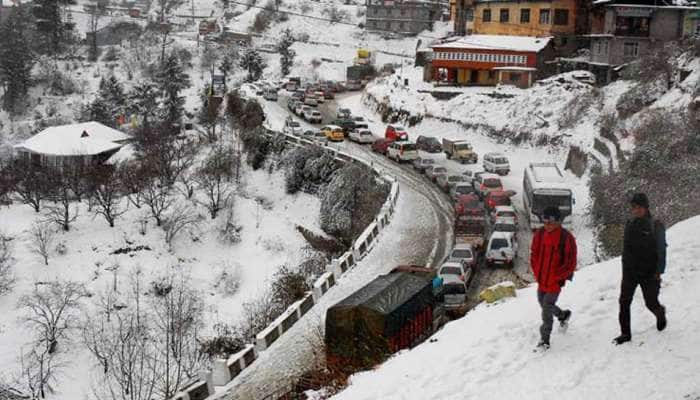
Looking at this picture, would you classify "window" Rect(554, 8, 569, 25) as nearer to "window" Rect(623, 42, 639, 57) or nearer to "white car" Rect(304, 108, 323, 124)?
"window" Rect(623, 42, 639, 57)

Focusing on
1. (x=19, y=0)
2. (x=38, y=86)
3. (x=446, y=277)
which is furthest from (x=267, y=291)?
(x=19, y=0)

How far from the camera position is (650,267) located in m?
9.18

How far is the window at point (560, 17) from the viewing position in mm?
57688

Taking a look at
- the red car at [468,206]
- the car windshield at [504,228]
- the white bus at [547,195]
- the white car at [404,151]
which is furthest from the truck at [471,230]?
the white car at [404,151]

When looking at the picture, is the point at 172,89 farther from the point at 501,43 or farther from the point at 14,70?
the point at 501,43

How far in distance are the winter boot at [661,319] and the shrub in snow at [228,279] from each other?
2984 centimetres

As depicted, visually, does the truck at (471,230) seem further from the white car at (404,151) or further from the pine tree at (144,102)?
the pine tree at (144,102)

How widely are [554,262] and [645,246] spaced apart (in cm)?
116

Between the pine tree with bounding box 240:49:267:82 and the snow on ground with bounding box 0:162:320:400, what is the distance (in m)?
41.5

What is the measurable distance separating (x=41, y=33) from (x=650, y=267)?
10732 centimetres

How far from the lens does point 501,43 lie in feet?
188

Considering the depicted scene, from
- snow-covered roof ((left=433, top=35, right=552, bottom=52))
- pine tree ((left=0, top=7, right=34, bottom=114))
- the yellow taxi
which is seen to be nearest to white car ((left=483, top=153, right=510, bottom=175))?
the yellow taxi

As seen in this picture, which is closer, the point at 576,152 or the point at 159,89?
the point at 576,152

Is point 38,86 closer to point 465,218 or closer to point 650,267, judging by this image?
point 465,218
